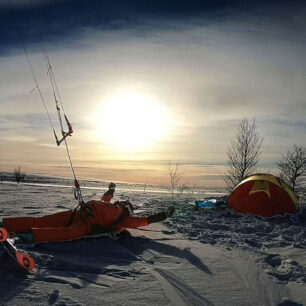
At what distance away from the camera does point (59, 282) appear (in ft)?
11.4

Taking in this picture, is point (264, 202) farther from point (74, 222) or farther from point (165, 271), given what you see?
point (165, 271)

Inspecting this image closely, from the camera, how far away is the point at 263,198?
9.85 metres

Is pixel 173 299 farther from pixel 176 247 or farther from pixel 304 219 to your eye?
pixel 304 219

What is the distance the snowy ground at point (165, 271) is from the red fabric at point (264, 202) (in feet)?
9.72

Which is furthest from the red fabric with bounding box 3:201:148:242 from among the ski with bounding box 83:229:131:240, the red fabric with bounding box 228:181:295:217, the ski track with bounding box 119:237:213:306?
the red fabric with bounding box 228:181:295:217

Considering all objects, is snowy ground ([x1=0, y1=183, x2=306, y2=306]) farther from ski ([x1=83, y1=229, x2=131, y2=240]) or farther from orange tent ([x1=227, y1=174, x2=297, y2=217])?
orange tent ([x1=227, y1=174, x2=297, y2=217])

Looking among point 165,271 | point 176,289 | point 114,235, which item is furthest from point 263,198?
point 176,289

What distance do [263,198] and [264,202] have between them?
0.13m

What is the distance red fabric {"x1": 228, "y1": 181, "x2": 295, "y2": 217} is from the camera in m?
9.74

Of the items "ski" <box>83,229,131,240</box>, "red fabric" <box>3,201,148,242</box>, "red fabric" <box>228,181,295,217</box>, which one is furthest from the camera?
"red fabric" <box>228,181,295,217</box>

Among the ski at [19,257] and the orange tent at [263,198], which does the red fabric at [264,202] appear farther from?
the ski at [19,257]

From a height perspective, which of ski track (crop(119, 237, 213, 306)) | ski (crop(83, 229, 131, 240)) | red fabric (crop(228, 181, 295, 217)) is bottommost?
ski track (crop(119, 237, 213, 306))

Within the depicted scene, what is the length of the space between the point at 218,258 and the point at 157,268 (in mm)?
1112

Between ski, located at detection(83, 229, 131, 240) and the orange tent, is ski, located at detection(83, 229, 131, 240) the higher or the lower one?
the lower one
